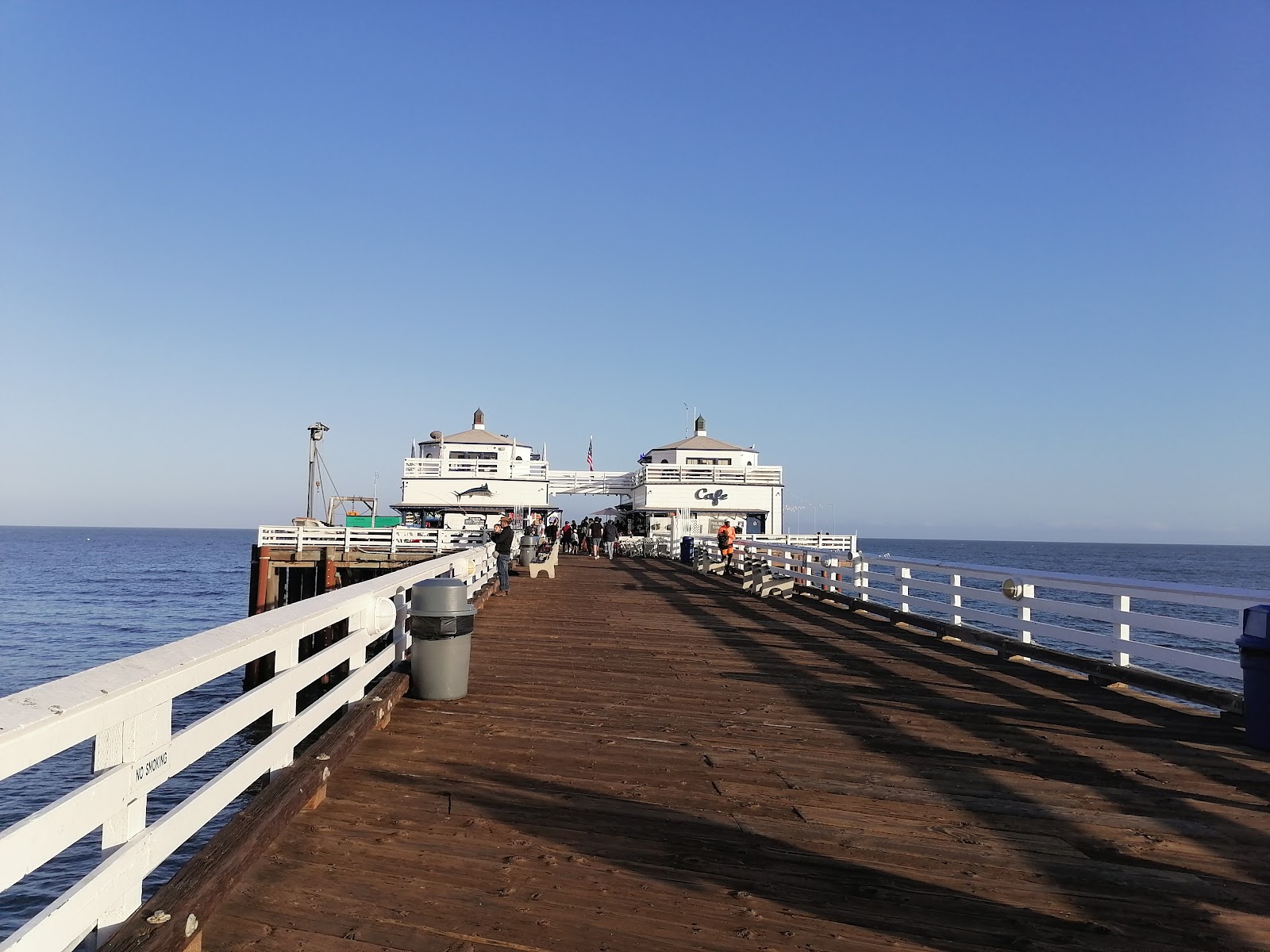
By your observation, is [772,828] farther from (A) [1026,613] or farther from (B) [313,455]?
(B) [313,455]

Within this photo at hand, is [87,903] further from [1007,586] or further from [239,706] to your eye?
[1007,586]

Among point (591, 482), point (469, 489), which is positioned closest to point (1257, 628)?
point (469, 489)

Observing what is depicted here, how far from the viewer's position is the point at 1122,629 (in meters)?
8.98

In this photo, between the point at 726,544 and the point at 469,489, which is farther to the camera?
the point at 469,489

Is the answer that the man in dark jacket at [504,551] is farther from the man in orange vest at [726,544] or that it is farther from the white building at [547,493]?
the white building at [547,493]

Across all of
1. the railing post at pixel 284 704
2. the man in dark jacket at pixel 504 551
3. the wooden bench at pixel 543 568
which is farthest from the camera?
the wooden bench at pixel 543 568

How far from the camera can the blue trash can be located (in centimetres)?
618

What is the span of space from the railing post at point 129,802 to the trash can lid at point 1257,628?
691cm

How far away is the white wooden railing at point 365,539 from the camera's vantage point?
28.7 meters

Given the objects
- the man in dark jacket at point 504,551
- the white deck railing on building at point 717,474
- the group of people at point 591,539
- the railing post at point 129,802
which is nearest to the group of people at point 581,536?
the group of people at point 591,539

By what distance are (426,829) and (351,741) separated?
4.69ft

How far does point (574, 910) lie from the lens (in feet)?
11.4

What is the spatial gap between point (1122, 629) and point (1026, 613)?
1977 mm

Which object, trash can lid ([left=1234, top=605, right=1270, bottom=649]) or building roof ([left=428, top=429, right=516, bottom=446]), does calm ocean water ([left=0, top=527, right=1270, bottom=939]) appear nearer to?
trash can lid ([left=1234, top=605, right=1270, bottom=649])
